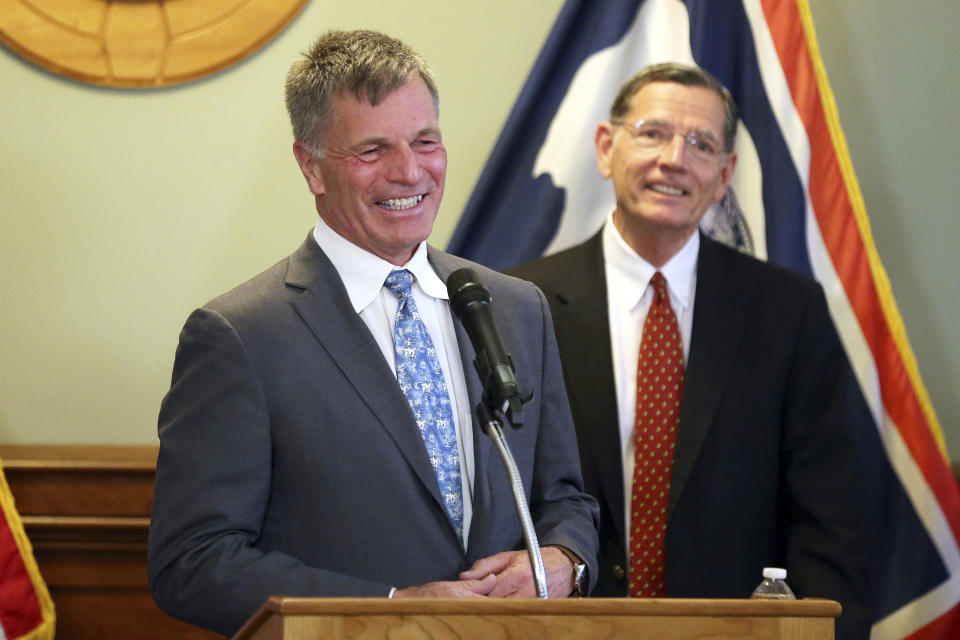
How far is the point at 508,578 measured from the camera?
74.7 inches

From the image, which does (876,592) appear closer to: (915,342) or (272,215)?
(915,342)

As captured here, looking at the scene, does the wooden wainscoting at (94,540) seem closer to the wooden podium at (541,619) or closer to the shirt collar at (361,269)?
the shirt collar at (361,269)

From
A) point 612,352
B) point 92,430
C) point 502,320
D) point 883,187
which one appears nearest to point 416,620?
point 502,320

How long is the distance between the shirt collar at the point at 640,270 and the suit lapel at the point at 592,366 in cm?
4

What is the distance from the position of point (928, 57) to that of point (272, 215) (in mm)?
1877

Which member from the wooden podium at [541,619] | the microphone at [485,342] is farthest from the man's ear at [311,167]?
the wooden podium at [541,619]

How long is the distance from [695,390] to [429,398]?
1.07 m

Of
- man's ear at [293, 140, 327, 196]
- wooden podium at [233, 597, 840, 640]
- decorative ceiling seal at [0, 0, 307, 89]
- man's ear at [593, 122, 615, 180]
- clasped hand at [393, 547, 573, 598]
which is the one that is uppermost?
man's ear at [593, 122, 615, 180]

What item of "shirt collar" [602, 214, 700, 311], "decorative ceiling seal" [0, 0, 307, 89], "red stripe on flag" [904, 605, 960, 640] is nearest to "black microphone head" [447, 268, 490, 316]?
"shirt collar" [602, 214, 700, 311]

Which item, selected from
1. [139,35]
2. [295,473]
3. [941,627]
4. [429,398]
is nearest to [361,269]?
[429,398]

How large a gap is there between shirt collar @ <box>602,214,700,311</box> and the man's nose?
44.5 inches

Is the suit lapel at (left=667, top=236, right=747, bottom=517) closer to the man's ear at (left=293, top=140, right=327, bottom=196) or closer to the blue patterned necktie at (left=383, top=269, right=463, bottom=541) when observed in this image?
the blue patterned necktie at (left=383, top=269, right=463, bottom=541)

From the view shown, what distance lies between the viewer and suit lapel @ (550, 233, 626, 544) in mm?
2867

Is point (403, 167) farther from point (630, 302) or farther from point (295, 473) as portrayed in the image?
point (630, 302)
